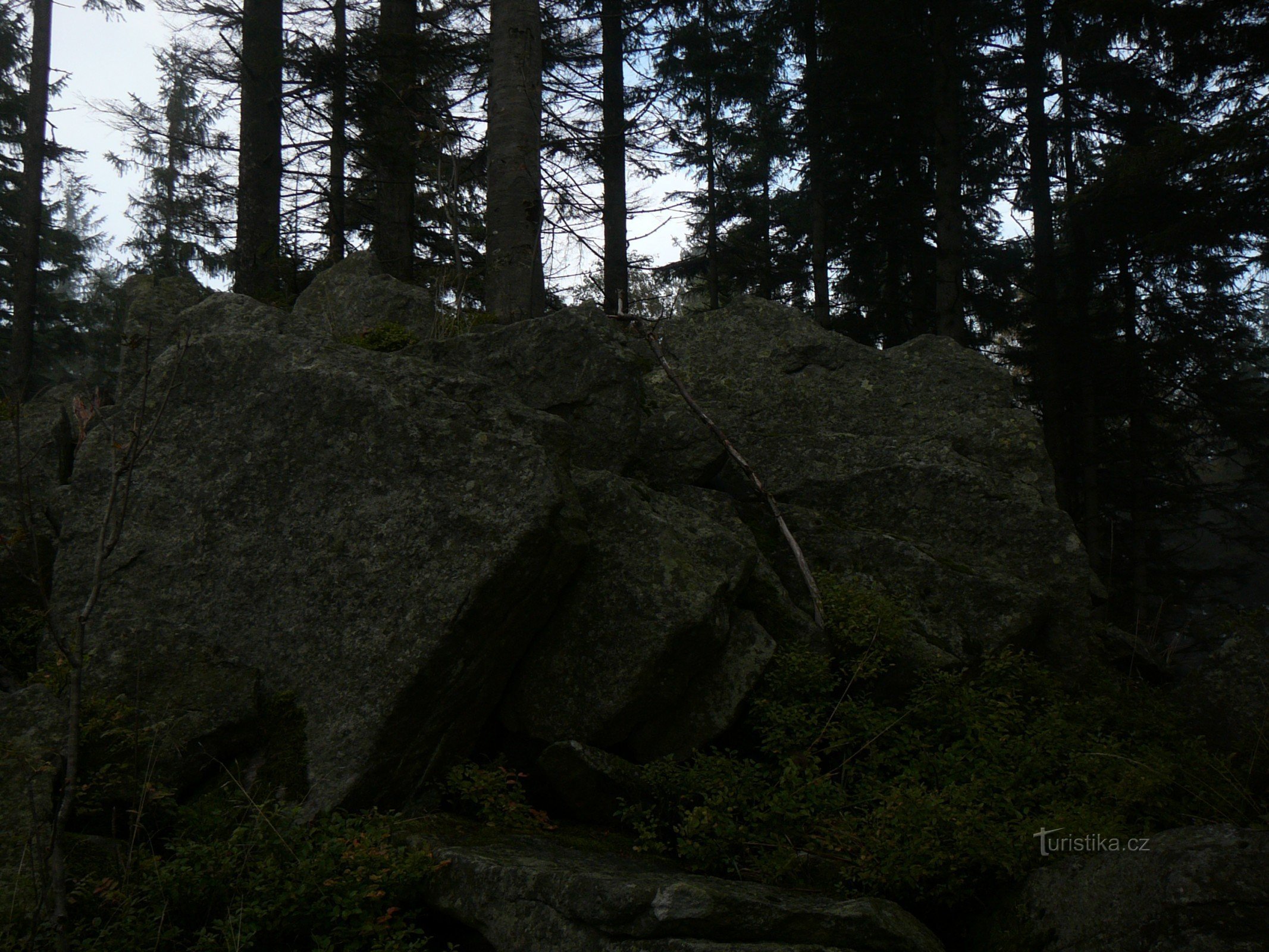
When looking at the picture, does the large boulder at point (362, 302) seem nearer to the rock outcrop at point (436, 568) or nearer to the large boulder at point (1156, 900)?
the rock outcrop at point (436, 568)

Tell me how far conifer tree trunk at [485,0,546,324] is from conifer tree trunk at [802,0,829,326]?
30.6 feet

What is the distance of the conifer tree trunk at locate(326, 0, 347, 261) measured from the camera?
10.9 m

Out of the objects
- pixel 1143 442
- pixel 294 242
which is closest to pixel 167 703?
pixel 294 242

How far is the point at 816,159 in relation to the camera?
17609 millimetres

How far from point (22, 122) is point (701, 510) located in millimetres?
26612

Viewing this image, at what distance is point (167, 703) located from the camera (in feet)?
13.6

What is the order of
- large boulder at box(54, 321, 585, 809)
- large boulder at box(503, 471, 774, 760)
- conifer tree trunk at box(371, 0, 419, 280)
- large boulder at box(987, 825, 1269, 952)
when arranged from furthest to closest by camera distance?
conifer tree trunk at box(371, 0, 419, 280), large boulder at box(503, 471, 774, 760), large boulder at box(54, 321, 585, 809), large boulder at box(987, 825, 1269, 952)

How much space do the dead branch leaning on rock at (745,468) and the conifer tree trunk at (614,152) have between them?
23.7 ft

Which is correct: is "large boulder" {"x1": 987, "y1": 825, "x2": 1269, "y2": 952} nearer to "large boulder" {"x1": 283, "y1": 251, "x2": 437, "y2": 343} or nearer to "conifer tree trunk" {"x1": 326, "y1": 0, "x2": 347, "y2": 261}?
"large boulder" {"x1": 283, "y1": 251, "x2": 437, "y2": 343}

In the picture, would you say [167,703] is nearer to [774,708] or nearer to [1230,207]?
[774,708]

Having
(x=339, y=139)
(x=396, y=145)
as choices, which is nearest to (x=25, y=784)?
(x=396, y=145)

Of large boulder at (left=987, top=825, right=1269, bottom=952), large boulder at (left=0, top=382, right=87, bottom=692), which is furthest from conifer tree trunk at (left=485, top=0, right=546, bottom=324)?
large boulder at (left=987, top=825, right=1269, bottom=952)

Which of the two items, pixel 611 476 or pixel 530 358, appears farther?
pixel 530 358

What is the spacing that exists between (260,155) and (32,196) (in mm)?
10400
